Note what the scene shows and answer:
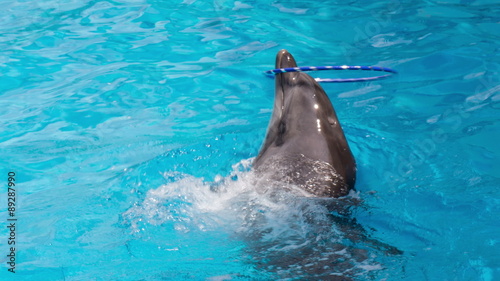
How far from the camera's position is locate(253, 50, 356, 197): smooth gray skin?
4199mm

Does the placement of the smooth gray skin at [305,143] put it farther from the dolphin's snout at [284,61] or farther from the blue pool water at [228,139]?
the blue pool water at [228,139]

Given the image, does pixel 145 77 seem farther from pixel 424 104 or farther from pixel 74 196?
pixel 424 104

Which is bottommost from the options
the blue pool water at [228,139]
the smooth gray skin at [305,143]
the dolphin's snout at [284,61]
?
the blue pool water at [228,139]

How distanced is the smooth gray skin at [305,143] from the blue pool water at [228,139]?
0.19 m

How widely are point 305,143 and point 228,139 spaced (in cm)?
159

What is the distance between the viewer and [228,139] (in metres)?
5.89

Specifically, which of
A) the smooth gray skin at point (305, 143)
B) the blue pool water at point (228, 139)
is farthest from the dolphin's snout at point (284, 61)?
the blue pool water at point (228, 139)

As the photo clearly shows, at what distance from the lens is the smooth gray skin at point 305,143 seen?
4199 millimetres

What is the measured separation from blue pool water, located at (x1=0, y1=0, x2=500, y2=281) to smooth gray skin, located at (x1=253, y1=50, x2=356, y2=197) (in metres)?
0.19

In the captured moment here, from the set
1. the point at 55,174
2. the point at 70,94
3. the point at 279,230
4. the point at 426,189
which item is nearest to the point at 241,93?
the point at 70,94

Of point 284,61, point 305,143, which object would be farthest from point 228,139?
point 305,143

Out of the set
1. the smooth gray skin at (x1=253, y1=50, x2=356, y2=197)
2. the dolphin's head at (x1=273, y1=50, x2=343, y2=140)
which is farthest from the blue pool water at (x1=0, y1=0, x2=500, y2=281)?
the dolphin's head at (x1=273, y1=50, x2=343, y2=140)

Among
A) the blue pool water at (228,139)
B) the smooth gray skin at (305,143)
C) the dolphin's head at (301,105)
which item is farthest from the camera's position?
the dolphin's head at (301,105)

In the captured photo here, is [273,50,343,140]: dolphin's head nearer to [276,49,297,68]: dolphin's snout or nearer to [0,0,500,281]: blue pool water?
[276,49,297,68]: dolphin's snout
